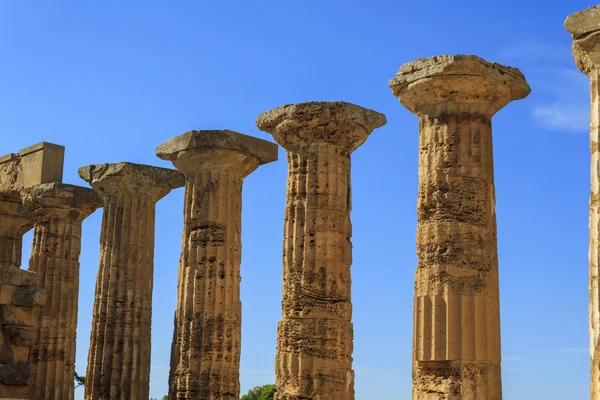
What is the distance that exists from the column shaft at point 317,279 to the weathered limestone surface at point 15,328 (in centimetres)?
654

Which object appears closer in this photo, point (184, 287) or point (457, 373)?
point (457, 373)

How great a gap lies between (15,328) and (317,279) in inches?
305

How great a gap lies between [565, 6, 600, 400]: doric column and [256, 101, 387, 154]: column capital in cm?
836

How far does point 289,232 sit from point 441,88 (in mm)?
5373

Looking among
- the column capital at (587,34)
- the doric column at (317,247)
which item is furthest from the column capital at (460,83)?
the column capital at (587,34)

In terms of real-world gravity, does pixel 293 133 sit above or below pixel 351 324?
above

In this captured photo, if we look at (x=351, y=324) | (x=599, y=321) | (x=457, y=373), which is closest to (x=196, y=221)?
(x=351, y=324)

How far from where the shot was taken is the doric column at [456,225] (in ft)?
59.5

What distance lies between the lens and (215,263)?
2550 centimetres

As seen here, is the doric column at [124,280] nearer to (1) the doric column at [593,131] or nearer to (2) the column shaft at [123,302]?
(2) the column shaft at [123,302]

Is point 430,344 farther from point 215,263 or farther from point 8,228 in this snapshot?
point 8,228

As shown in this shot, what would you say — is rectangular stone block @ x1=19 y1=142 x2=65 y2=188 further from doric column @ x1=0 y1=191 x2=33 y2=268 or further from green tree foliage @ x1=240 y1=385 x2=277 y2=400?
green tree foliage @ x1=240 y1=385 x2=277 y2=400

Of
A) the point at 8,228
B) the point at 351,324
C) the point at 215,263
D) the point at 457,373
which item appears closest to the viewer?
the point at 457,373

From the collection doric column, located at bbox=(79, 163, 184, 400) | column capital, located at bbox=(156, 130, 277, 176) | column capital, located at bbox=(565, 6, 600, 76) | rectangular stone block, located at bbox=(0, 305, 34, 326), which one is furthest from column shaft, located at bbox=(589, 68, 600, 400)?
doric column, located at bbox=(79, 163, 184, 400)
